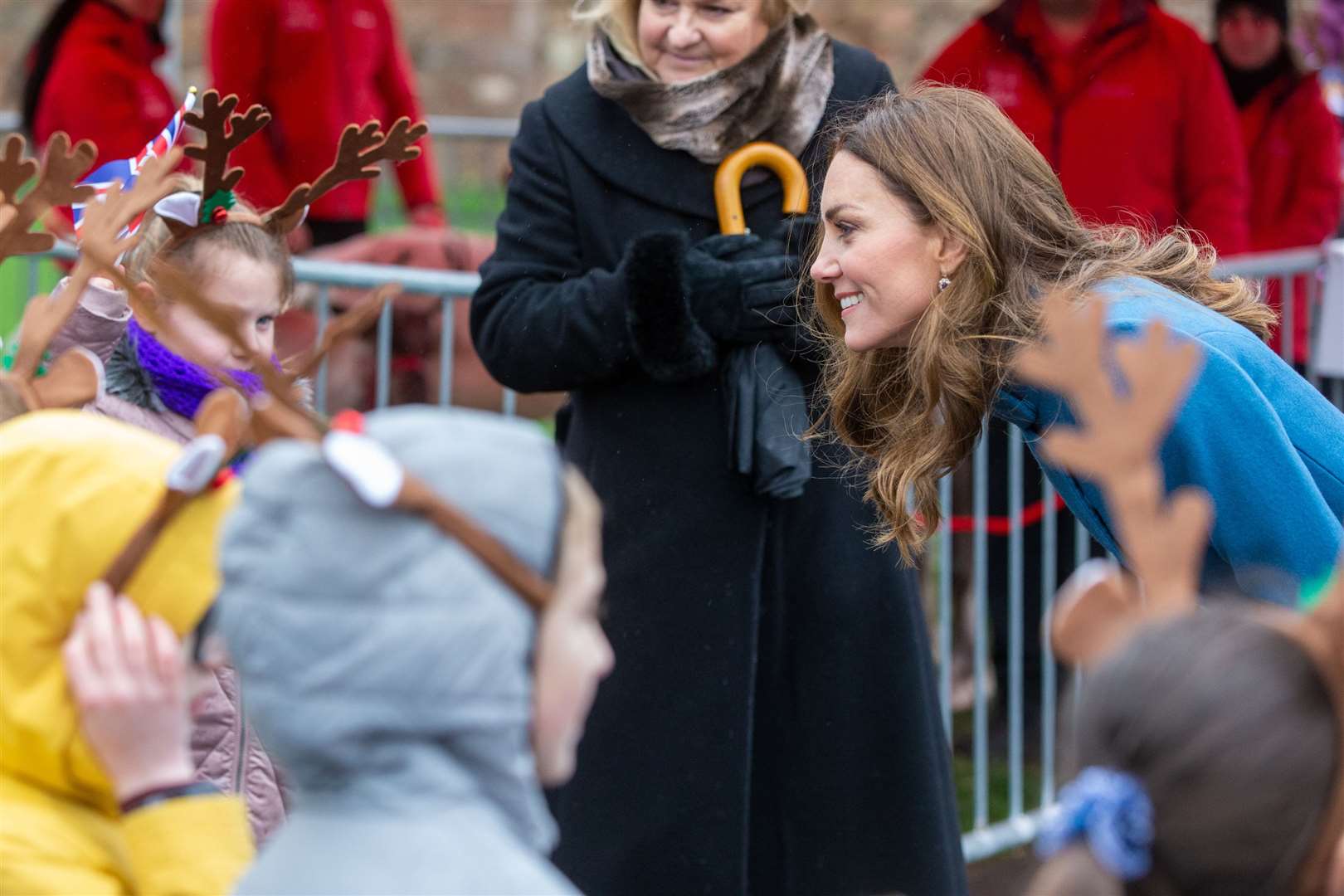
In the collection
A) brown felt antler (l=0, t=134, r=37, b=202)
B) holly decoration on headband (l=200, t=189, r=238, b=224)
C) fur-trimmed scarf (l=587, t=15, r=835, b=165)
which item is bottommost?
holly decoration on headband (l=200, t=189, r=238, b=224)

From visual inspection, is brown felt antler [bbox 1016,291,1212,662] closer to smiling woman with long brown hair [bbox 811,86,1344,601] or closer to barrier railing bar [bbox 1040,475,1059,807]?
smiling woman with long brown hair [bbox 811,86,1344,601]

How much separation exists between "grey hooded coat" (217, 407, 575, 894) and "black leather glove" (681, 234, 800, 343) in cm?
161

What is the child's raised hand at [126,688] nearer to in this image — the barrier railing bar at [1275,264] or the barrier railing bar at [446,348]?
the barrier railing bar at [446,348]

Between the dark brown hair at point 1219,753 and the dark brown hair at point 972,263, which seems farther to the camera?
the dark brown hair at point 972,263

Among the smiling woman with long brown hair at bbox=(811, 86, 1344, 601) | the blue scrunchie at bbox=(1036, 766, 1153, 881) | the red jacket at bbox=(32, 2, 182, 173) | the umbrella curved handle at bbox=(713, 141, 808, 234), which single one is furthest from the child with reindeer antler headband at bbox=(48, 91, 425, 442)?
the red jacket at bbox=(32, 2, 182, 173)

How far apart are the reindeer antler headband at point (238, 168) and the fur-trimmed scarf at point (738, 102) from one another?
505mm

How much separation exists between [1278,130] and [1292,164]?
15 centimetres

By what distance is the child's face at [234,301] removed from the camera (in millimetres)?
3000

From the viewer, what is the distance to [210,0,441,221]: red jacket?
5.74 metres

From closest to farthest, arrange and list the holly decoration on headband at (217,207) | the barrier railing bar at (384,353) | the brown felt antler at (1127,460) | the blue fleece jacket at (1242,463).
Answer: the brown felt antler at (1127,460) < the blue fleece jacket at (1242,463) < the holly decoration on headband at (217,207) < the barrier railing bar at (384,353)

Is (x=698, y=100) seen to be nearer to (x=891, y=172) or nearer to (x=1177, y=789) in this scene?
(x=891, y=172)

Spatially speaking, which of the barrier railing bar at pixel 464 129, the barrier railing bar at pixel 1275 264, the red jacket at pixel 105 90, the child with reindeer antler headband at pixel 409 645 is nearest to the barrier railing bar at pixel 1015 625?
the barrier railing bar at pixel 1275 264

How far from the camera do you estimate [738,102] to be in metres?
3.41

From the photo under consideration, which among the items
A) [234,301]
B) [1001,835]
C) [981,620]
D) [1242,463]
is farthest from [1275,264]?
[234,301]
